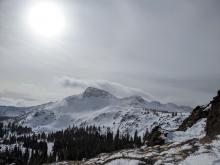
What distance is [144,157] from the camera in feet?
107

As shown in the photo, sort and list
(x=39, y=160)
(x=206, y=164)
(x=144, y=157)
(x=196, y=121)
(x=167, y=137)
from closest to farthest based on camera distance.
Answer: (x=206, y=164), (x=144, y=157), (x=167, y=137), (x=196, y=121), (x=39, y=160)

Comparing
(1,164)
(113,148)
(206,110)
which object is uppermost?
(206,110)

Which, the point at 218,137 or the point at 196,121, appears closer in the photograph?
the point at 218,137

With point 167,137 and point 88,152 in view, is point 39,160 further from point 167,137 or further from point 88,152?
point 167,137

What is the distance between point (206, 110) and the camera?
302 ft

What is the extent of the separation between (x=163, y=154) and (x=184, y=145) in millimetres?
3164

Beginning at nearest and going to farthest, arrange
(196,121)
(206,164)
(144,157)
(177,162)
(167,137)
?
(206,164), (177,162), (144,157), (167,137), (196,121)

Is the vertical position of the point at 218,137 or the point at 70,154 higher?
the point at 218,137

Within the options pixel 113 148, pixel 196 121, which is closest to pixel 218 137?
pixel 196 121

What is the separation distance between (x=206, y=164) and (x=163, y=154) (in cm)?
645

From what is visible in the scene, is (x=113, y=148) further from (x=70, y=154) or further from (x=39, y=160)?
(x=39, y=160)

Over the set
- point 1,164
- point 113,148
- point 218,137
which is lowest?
point 1,164

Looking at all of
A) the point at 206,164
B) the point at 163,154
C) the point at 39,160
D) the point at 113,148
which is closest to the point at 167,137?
the point at 163,154

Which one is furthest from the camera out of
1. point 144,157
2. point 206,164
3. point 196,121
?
point 196,121
